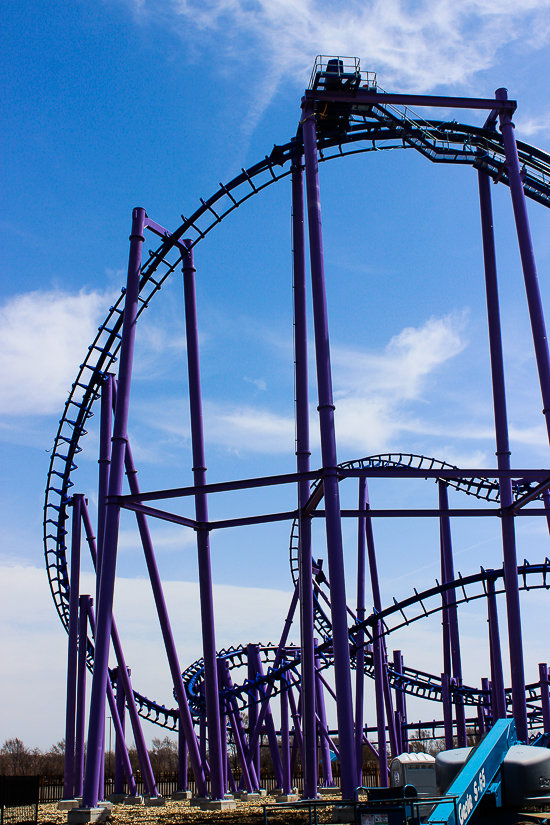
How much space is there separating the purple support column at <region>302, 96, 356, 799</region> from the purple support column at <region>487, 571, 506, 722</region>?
7.21 meters

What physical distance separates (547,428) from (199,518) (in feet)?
20.7

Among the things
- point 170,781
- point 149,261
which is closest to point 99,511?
point 149,261

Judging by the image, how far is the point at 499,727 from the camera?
10.4 meters

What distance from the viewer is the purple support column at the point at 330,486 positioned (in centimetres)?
1011

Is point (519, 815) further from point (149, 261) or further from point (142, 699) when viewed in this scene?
point (142, 699)

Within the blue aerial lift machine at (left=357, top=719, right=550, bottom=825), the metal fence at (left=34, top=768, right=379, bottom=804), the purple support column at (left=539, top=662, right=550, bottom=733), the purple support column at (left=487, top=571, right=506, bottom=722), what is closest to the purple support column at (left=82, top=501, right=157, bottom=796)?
the purple support column at (left=487, top=571, right=506, bottom=722)

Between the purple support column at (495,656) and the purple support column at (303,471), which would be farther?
the purple support column at (495,656)

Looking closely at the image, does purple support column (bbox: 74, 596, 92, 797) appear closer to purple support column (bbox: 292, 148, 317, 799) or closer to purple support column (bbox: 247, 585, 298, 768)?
purple support column (bbox: 247, 585, 298, 768)

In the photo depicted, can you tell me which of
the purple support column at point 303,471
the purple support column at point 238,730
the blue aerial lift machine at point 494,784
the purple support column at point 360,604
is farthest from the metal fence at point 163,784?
the blue aerial lift machine at point 494,784

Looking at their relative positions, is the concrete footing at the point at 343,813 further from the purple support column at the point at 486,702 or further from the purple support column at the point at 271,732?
the purple support column at the point at 486,702

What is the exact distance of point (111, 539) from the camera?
42.4 ft

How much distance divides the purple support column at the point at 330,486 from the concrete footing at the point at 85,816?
4.11 meters

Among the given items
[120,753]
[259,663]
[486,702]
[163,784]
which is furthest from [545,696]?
[163,784]

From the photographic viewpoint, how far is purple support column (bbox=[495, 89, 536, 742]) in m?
12.5
